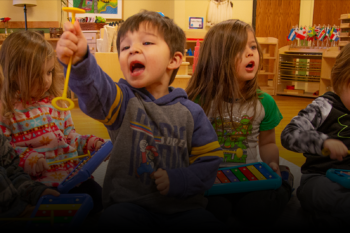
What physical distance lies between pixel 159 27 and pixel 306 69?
410cm

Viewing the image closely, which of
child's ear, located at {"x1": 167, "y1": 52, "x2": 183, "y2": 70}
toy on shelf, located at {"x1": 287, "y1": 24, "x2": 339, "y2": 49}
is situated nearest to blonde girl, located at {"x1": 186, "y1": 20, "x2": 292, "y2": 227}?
child's ear, located at {"x1": 167, "y1": 52, "x2": 183, "y2": 70}

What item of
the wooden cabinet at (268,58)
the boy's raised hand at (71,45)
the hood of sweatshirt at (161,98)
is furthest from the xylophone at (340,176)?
the wooden cabinet at (268,58)

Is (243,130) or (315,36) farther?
(315,36)

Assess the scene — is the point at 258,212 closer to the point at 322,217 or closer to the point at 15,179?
the point at 322,217

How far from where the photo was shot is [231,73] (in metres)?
1.17

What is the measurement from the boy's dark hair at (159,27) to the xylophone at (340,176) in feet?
2.09

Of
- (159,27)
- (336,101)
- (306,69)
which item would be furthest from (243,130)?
(306,69)

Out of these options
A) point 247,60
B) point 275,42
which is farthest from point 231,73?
point 275,42

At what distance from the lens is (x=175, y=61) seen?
0.88 metres

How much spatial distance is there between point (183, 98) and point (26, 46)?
0.60 m

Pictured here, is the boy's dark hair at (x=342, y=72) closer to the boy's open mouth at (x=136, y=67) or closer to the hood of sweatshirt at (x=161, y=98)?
the hood of sweatshirt at (x=161, y=98)

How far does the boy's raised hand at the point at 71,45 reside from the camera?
0.61 meters

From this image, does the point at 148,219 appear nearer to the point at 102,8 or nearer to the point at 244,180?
the point at 244,180

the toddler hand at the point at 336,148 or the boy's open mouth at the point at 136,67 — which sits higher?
the boy's open mouth at the point at 136,67
